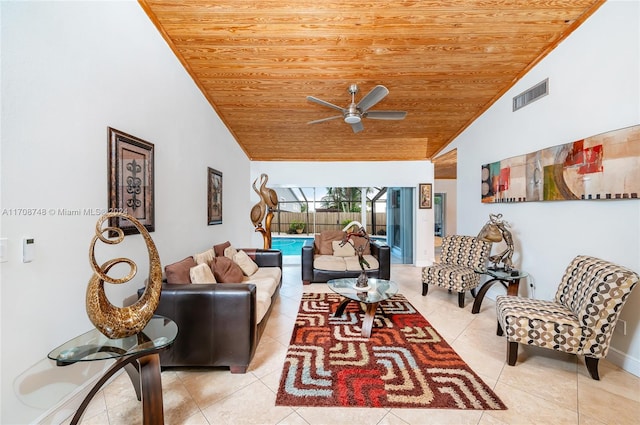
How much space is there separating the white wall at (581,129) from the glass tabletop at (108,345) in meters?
3.46

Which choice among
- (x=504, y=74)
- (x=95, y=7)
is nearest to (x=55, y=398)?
(x=95, y=7)

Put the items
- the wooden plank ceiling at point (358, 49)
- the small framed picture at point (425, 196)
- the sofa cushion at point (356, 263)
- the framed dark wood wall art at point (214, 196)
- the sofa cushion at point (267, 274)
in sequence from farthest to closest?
the small framed picture at point (425, 196), the sofa cushion at point (356, 263), the framed dark wood wall art at point (214, 196), the sofa cushion at point (267, 274), the wooden plank ceiling at point (358, 49)

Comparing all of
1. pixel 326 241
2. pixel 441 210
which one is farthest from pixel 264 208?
pixel 441 210

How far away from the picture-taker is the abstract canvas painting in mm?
1981

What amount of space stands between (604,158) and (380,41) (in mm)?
2328

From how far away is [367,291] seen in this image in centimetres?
284

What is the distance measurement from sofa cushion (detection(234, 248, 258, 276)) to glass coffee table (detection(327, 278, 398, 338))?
1.12 metres

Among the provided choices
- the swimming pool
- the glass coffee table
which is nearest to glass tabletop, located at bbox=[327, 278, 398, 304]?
the glass coffee table

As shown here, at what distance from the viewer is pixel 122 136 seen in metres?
2.00

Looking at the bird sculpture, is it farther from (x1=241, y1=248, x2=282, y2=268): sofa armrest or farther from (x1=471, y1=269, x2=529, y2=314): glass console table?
(x1=471, y1=269, x2=529, y2=314): glass console table

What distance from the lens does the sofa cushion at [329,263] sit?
4.31 metres

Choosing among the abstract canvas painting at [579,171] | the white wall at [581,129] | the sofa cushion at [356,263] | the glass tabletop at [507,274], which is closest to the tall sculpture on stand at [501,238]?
the glass tabletop at [507,274]

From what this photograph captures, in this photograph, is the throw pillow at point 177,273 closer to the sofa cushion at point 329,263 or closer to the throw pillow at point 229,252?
the throw pillow at point 229,252

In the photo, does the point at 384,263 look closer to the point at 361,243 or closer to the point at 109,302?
the point at 361,243
